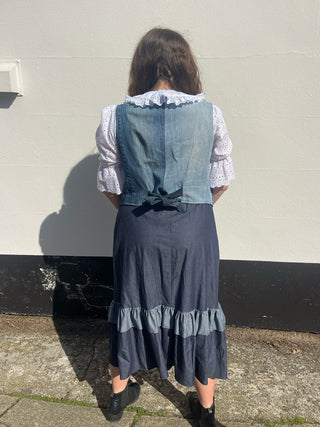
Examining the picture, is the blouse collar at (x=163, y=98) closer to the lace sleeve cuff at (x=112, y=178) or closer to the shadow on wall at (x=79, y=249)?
the lace sleeve cuff at (x=112, y=178)

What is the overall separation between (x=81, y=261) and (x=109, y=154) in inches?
55.4

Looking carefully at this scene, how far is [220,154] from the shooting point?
5.51 ft

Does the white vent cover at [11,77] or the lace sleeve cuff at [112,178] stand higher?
the white vent cover at [11,77]

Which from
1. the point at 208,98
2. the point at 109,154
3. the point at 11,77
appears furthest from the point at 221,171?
the point at 11,77

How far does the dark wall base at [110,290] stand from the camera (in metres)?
2.62

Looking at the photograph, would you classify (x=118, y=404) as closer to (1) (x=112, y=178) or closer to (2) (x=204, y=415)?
(2) (x=204, y=415)

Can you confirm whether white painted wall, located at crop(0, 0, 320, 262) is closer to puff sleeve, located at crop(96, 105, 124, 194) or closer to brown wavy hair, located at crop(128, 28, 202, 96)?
brown wavy hair, located at crop(128, 28, 202, 96)

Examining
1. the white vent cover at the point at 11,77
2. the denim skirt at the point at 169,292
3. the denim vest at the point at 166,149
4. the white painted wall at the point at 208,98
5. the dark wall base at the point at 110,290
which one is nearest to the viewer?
the denim vest at the point at 166,149

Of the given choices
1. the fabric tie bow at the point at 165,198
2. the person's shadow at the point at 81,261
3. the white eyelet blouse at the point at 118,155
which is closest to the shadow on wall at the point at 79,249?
the person's shadow at the point at 81,261

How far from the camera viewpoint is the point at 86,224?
275 cm

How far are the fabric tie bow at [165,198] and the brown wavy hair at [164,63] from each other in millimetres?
528

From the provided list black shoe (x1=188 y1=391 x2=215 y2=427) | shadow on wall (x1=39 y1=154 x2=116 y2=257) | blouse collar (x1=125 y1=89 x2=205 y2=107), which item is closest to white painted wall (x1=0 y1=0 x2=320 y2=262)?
shadow on wall (x1=39 y1=154 x2=116 y2=257)

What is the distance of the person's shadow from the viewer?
2652mm

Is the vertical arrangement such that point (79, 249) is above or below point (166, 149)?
below
